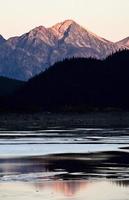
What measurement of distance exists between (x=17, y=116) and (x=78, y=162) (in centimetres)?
14715

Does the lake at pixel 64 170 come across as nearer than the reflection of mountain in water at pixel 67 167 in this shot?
Yes

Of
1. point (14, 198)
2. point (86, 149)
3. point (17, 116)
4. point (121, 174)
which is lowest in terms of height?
point (14, 198)

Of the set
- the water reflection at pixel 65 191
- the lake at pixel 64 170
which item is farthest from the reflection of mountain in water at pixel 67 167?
the water reflection at pixel 65 191

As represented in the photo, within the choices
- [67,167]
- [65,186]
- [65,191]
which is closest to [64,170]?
[67,167]

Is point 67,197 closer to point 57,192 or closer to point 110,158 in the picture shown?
point 57,192

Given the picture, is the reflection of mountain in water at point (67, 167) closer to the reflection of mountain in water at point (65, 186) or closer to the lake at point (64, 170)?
the lake at point (64, 170)

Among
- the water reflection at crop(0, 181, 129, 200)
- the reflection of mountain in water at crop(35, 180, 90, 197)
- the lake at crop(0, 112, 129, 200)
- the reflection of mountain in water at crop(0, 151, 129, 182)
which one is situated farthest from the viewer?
the reflection of mountain in water at crop(0, 151, 129, 182)

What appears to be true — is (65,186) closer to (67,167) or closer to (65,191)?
(65,191)

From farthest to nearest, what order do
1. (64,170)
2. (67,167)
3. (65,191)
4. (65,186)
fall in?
(67,167) → (64,170) → (65,186) → (65,191)

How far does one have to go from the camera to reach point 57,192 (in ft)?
114

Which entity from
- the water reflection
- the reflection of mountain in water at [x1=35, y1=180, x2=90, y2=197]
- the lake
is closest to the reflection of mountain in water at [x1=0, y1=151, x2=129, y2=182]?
the lake

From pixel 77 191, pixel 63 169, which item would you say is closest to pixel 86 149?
pixel 63 169

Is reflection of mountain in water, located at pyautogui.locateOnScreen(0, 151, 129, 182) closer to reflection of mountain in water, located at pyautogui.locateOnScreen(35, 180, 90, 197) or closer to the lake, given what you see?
the lake

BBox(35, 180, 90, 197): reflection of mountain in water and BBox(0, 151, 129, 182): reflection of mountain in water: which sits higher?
BBox(0, 151, 129, 182): reflection of mountain in water
